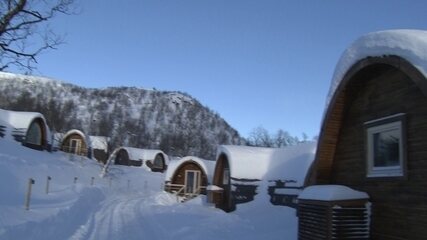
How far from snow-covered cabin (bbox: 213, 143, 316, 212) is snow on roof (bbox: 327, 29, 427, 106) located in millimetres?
10620

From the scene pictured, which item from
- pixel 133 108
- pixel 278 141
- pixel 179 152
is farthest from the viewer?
pixel 133 108

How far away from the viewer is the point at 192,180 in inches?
1489

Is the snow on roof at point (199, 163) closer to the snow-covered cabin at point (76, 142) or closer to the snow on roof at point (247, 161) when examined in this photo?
the snow on roof at point (247, 161)

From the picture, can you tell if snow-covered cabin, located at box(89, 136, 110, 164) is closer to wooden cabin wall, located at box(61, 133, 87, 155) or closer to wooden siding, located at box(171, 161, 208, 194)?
wooden cabin wall, located at box(61, 133, 87, 155)

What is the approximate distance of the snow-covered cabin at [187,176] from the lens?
37.0 m

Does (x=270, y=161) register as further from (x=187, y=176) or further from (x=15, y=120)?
(x=15, y=120)

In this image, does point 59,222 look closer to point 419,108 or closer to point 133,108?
point 419,108

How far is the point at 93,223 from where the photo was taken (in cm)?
1673

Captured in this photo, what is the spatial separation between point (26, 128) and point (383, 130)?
36419 millimetres

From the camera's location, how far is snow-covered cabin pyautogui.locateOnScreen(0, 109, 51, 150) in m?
40.7

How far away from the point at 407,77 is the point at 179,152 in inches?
4114

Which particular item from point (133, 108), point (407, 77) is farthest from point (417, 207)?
point (133, 108)

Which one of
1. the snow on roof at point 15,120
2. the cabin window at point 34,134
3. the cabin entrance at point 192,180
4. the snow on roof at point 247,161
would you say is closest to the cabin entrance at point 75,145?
the cabin window at point 34,134

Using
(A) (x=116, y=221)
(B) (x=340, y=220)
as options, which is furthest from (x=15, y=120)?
(B) (x=340, y=220)
